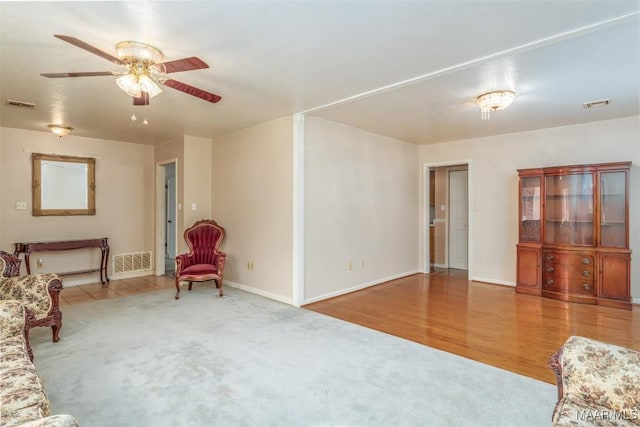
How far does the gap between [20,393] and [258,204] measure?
3.53 meters

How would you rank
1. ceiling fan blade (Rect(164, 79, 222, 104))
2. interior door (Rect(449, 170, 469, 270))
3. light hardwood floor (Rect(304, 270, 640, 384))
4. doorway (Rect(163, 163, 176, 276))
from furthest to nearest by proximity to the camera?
doorway (Rect(163, 163, 176, 276)) < interior door (Rect(449, 170, 469, 270)) < light hardwood floor (Rect(304, 270, 640, 384)) < ceiling fan blade (Rect(164, 79, 222, 104))

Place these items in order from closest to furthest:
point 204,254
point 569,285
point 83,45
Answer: point 83,45 < point 569,285 < point 204,254

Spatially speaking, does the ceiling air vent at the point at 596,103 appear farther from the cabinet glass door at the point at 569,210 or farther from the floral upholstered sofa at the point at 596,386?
the floral upholstered sofa at the point at 596,386

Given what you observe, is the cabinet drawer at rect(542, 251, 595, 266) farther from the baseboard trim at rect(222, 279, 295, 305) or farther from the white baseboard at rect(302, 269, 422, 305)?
the baseboard trim at rect(222, 279, 295, 305)

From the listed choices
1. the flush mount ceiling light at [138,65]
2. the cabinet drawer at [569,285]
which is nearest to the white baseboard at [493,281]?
the cabinet drawer at [569,285]

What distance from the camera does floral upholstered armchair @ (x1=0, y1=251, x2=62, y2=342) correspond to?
3.02m

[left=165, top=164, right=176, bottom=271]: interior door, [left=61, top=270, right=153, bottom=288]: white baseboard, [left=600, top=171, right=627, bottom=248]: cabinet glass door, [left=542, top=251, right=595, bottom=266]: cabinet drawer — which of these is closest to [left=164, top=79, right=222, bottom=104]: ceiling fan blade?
[left=61, top=270, right=153, bottom=288]: white baseboard

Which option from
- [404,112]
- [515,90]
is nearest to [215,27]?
[404,112]

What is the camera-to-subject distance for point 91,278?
5.70 metres

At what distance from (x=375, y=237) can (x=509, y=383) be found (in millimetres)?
3215

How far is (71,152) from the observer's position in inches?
216

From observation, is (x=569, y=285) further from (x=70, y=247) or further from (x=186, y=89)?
(x=70, y=247)

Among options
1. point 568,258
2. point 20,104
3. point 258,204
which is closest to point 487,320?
point 568,258

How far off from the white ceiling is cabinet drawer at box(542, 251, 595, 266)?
6.03 ft
